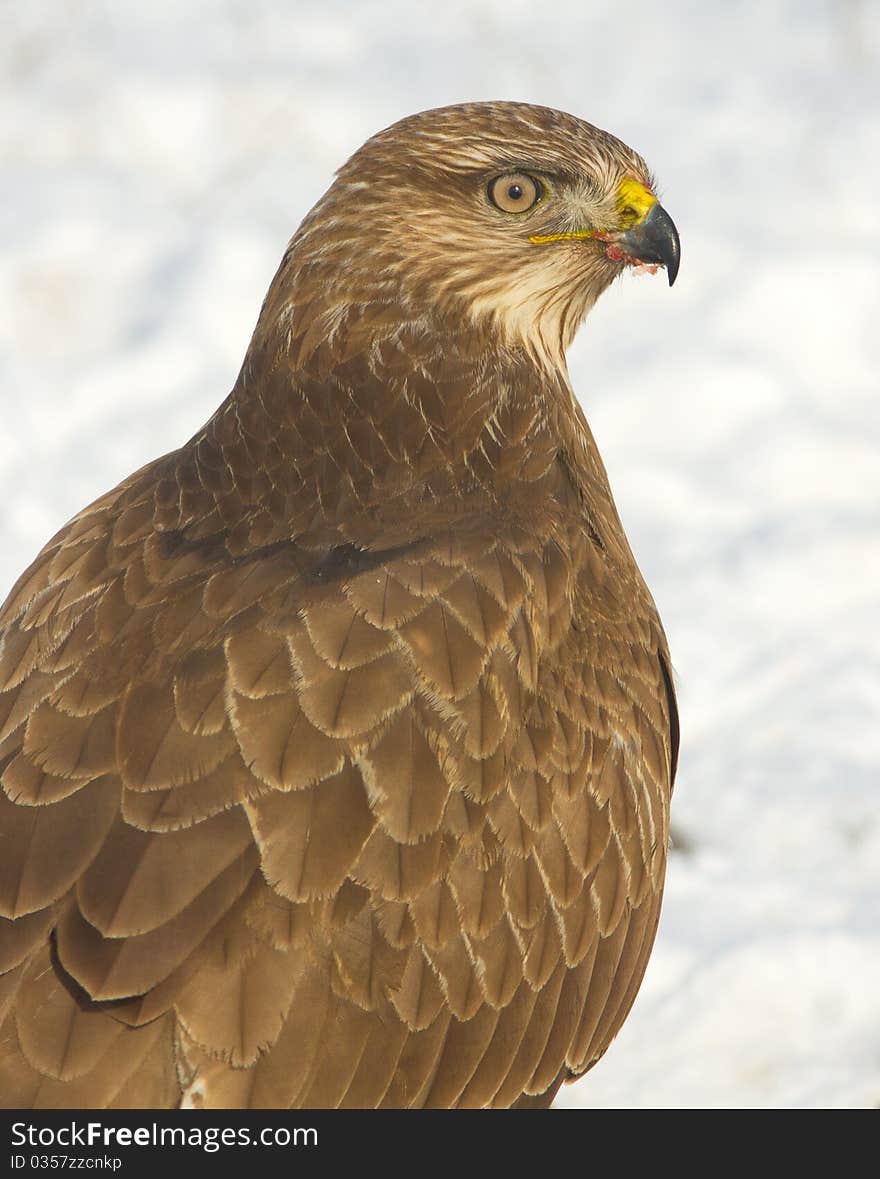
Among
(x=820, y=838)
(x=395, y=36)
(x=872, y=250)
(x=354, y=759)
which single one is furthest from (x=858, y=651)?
(x=395, y=36)

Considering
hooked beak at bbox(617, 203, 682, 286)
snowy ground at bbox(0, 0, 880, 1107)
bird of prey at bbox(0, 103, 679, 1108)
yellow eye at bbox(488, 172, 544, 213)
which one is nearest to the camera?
bird of prey at bbox(0, 103, 679, 1108)

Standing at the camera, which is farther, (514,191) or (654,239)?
(654,239)

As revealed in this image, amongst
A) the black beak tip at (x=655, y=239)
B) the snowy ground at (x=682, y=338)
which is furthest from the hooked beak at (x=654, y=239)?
the snowy ground at (x=682, y=338)

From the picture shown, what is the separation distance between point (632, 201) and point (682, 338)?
16.5 ft

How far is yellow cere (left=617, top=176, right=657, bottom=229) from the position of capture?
456 cm

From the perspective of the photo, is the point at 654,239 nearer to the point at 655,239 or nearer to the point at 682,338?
the point at 655,239

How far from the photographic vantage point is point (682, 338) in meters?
9.55

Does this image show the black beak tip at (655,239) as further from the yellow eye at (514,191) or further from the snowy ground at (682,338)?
the snowy ground at (682,338)

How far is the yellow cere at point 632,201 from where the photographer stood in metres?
4.56

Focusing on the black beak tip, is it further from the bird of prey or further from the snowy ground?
the snowy ground

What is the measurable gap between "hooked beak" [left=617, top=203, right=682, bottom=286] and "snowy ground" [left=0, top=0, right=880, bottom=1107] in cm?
271

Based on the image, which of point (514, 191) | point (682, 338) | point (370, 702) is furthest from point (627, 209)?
point (682, 338)

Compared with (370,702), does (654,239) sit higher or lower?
higher

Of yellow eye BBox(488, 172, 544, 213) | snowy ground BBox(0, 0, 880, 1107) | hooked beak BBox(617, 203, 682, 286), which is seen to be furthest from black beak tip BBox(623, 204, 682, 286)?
snowy ground BBox(0, 0, 880, 1107)
